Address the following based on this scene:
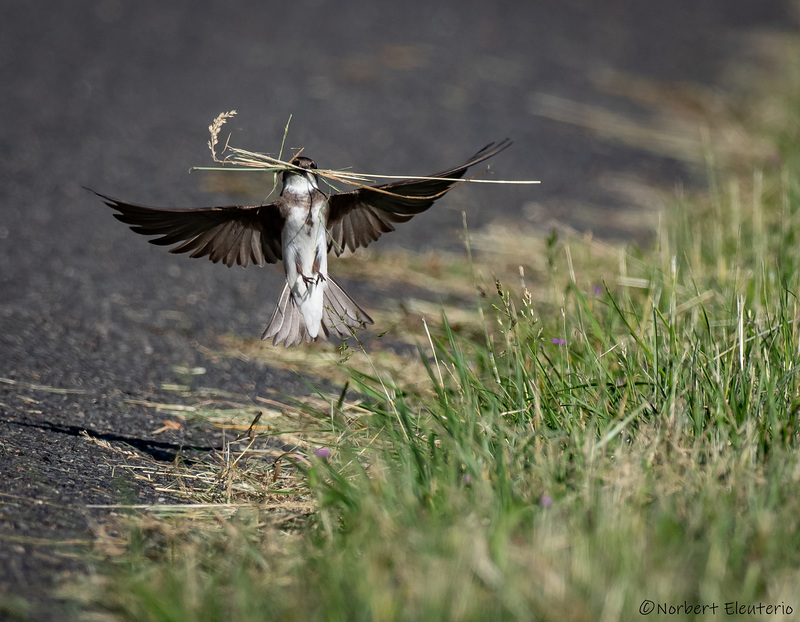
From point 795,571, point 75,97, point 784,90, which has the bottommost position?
point 795,571

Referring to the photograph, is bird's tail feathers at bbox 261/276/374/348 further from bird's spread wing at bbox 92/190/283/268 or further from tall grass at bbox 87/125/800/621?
tall grass at bbox 87/125/800/621

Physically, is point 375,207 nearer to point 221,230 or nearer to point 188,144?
point 221,230

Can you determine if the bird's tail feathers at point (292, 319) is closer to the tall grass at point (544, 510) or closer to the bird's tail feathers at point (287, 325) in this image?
the bird's tail feathers at point (287, 325)

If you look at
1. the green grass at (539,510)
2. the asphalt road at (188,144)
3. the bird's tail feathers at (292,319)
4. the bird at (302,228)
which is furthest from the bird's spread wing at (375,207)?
the asphalt road at (188,144)

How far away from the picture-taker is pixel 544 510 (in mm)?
1934

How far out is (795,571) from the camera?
1.76m

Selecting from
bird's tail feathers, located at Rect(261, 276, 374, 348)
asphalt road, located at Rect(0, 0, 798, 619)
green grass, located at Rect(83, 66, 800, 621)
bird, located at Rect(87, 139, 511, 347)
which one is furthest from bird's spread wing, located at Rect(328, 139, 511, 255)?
asphalt road, located at Rect(0, 0, 798, 619)

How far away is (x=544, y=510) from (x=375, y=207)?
1.06 m

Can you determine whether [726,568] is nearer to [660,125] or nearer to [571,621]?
[571,621]

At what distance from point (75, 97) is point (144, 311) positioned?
310cm

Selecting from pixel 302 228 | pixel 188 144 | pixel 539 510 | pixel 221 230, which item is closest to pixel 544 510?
pixel 539 510

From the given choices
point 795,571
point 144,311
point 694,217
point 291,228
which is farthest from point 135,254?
point 795,571

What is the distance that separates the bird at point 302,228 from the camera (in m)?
2.43

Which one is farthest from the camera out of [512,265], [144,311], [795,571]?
[512,265]
